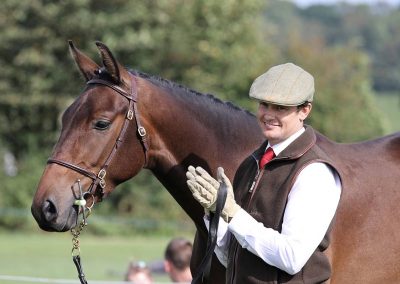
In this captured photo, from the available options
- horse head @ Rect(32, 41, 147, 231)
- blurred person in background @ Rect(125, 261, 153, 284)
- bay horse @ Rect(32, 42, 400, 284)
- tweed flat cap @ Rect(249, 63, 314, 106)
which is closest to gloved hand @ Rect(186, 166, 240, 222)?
tweed flat cap @ Rect(249, 63, 314, 106)

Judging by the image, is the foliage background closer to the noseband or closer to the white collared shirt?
the noseband

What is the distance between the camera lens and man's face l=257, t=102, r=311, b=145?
3.64m

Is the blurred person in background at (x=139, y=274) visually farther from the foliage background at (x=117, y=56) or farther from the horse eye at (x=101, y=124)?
the foliage background at (x=117, y=56)

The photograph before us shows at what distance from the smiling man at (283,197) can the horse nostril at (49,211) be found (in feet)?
3.00

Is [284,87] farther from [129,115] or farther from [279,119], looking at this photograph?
[129,115]

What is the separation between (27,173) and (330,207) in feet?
73.8

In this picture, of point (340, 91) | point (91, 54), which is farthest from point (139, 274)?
point (340, 91)

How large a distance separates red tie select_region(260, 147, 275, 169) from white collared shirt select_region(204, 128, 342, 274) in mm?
211

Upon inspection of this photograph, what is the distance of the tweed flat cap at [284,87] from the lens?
3.57m

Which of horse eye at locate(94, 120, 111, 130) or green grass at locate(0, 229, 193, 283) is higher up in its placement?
horse eye at locate(94, 120, 111, 130)

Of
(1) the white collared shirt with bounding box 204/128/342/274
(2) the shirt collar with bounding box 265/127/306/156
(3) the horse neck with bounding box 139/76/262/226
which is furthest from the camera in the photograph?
(3) the horse neck with bounding box 139/76/262/226

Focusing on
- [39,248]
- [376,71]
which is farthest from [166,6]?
[376,71]

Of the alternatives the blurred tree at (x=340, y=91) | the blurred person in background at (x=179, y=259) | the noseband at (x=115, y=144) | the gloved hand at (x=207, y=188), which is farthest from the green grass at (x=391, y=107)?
the gloved hand at (x=207, y=188)

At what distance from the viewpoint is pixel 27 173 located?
25281mm
